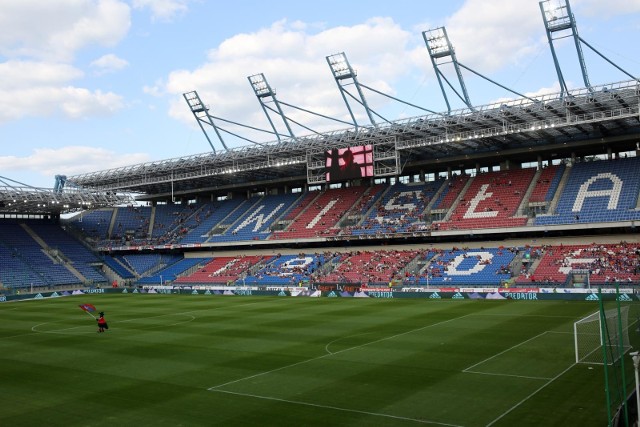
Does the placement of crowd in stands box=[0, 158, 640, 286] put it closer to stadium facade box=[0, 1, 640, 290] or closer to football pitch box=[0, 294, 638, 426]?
stadium facade box=[0, 1, 640, 290]

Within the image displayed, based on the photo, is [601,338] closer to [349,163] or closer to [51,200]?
[349,163]

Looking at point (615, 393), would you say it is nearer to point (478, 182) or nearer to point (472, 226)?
point (472, 226)

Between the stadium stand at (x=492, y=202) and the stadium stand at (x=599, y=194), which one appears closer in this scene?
the stadium stand at (x=599, y=194)

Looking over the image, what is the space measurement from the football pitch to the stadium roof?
16.7 metres

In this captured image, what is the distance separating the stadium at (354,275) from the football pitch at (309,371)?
0.13m

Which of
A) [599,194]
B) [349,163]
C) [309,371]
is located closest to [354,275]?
[349,163]

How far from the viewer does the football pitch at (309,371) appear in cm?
1525

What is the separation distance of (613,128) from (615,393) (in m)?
41.6

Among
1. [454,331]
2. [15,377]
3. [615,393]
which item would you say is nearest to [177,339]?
[15,377]

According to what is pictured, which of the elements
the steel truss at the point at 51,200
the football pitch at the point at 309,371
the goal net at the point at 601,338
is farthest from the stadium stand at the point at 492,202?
the steel truss at the point at 51,200

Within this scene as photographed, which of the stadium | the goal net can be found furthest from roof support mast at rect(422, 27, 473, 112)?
the goal net

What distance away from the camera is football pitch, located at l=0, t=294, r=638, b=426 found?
50.0ft

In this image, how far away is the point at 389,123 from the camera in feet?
170

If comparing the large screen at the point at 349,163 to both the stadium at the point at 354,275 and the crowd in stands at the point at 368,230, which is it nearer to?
the stadium at the point at 354,275
